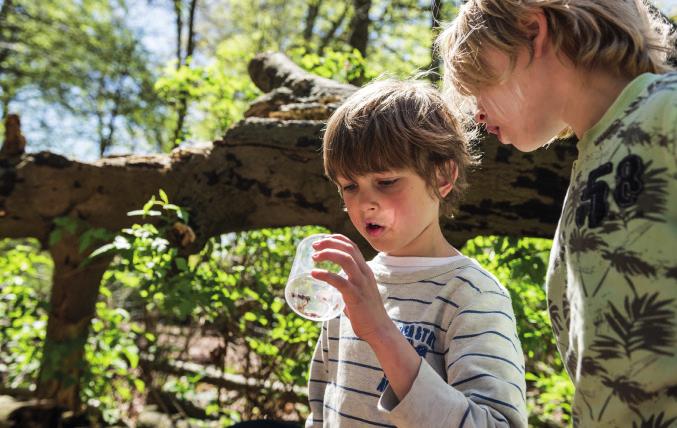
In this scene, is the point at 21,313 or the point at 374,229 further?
the point at 21,313

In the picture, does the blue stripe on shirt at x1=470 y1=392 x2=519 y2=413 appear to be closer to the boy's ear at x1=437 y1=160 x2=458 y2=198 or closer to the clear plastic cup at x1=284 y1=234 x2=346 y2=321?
the clear plastic cup at x1=284 y1=234 x2=346 y2=321

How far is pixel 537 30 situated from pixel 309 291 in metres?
0.82

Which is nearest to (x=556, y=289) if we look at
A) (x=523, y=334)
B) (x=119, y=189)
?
(x=523, y=334)

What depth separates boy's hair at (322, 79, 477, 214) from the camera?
167 cm

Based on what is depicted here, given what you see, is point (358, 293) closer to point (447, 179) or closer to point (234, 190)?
point (447, 179)

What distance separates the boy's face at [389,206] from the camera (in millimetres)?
1646

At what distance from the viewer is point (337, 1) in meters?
15.3

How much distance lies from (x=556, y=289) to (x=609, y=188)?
26 cm

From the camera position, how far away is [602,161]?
1.10m

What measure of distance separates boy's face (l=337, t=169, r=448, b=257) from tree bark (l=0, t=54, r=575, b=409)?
1.25m

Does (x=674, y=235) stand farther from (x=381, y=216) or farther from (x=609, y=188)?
(x=381, y=216)

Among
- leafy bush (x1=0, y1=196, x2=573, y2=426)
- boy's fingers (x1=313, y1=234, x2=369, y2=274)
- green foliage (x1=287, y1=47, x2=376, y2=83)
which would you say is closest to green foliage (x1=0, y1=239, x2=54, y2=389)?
leafy bush (x1=0, y1=196, x2=573, y2=426)

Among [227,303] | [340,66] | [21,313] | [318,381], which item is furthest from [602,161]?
[21,313]

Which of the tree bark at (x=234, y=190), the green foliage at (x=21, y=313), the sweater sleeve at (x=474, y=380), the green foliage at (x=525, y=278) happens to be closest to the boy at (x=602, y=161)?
the sweater sleeve at (x=474, y=380)
